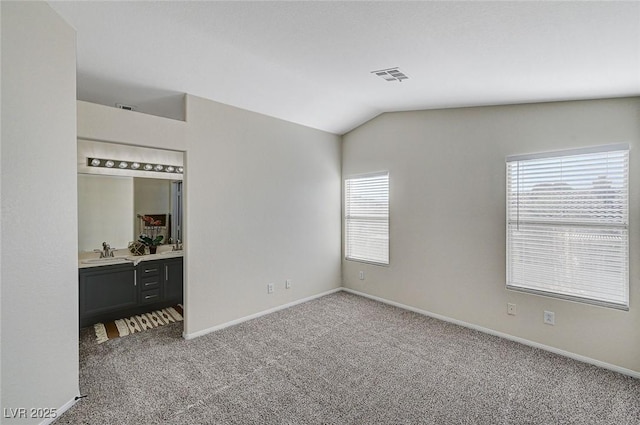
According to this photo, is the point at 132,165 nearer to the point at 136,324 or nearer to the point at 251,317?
the point at 136,324

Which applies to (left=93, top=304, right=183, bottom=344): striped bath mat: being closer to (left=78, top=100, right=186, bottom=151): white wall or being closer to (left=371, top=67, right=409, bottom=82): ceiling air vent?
(left=78, top=100, right=186, bottom=151): white wall

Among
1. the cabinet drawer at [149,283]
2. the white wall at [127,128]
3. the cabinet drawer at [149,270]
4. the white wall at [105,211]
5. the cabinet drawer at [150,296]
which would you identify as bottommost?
the cabinet drawer at [150,296]

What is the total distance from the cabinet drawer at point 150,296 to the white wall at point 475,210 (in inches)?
117

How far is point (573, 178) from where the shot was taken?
2824mm

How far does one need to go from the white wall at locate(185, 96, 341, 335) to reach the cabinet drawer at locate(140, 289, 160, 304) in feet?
3.84

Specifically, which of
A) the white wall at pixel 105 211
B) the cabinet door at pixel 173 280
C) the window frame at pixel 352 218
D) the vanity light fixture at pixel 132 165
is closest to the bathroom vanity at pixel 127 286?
the cabinet door at pixel 173 280

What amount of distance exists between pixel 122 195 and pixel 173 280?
1.41 m

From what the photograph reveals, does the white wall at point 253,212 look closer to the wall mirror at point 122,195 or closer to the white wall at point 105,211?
the wall mirror at point 122,195

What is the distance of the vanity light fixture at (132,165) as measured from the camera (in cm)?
391

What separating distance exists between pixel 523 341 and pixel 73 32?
16.0 ft

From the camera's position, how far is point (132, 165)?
4.21 meters

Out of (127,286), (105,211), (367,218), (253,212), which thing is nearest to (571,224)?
(367,218)

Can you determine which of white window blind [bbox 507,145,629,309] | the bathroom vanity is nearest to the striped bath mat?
the bathroom vanity

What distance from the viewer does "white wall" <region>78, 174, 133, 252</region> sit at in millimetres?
3857
